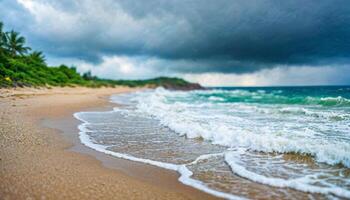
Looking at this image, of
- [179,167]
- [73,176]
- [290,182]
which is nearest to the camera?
[290,182]

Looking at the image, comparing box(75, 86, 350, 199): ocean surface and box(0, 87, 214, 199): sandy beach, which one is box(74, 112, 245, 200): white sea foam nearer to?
box(75, 86, 350, 199): ocean surface

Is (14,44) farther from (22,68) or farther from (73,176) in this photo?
(73,176)

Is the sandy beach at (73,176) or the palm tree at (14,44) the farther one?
the palm tree at (14,44)

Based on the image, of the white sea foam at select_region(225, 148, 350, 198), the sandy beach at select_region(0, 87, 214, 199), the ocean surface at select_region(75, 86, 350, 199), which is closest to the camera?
the sandy beach at select_region(0, 87, 214, 199)

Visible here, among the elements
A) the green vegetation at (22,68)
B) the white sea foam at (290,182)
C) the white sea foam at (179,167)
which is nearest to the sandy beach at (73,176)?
the white sea foam at (179,167)

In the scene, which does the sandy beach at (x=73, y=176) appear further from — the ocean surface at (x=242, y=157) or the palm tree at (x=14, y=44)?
the palm tree at (x=14, y=44)

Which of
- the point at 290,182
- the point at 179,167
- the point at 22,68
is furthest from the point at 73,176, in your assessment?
the point at 22,68

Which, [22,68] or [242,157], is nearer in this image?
[242,157]

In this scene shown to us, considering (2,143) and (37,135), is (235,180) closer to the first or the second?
(2,143)

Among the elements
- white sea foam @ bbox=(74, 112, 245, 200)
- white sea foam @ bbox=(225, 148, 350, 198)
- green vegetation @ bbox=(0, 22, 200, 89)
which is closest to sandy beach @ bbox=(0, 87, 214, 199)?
white sea foam @ bbox=(74, 112, 245, 200)

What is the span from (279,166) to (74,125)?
8892 millimetres

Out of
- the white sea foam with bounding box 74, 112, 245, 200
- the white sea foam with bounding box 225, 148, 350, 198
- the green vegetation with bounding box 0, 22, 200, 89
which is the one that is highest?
the green vegetation with bounding box 0, 22, 200, 89

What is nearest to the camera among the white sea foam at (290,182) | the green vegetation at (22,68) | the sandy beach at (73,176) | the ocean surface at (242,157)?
the sandy beach at (73,176)

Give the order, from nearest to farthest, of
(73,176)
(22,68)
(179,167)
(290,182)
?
(290,182) < (73,176) < (179,167) < (22,68)
